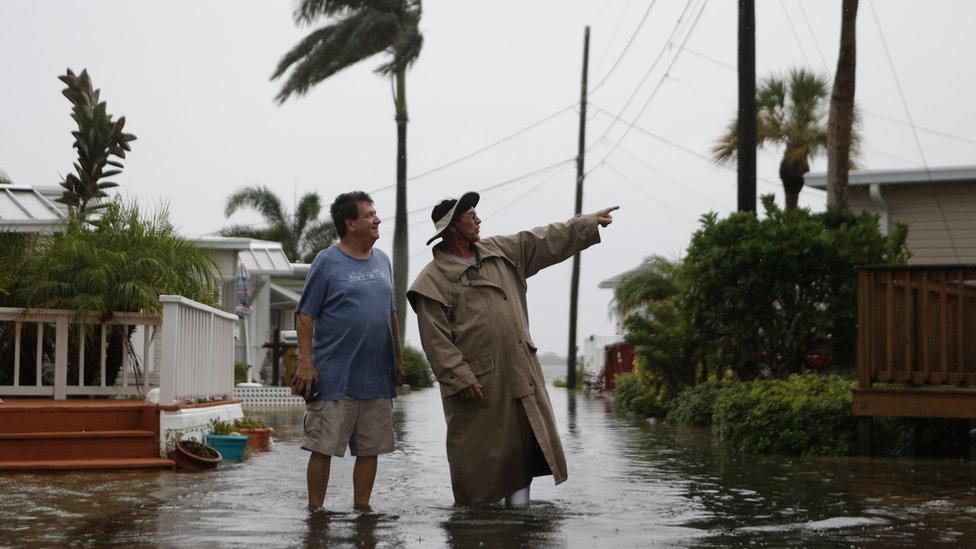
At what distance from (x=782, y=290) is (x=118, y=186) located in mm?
7497

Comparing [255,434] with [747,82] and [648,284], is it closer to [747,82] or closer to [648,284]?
[747,82]

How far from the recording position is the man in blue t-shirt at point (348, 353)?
727 centimetres

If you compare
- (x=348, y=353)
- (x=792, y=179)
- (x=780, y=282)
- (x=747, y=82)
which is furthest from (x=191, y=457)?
(x=792, y=179)

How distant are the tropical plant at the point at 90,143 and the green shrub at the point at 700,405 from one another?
787 cm

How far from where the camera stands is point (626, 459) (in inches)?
474

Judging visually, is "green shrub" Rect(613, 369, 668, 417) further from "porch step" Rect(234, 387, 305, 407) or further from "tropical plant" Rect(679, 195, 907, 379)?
"porch step" Rect(234, 387, 305, 407)

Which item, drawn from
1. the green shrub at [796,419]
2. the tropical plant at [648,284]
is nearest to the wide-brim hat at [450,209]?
the green shrub at [796,419]

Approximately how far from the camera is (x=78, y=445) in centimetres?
1018

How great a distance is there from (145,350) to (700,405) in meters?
8.57

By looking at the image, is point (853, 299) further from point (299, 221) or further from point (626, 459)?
point (299, 221)

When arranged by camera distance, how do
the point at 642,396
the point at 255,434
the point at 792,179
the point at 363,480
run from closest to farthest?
1. the point at 363,480
2. the point at 255,434
3. the point at 642,396
4. the point at 792,179

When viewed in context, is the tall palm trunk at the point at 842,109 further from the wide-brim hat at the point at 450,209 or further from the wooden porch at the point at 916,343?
Answer: the wide-brim hat at the point at 450,209

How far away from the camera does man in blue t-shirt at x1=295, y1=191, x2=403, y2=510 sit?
7273 mm

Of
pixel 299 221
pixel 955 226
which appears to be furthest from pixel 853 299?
pixel 299 221
